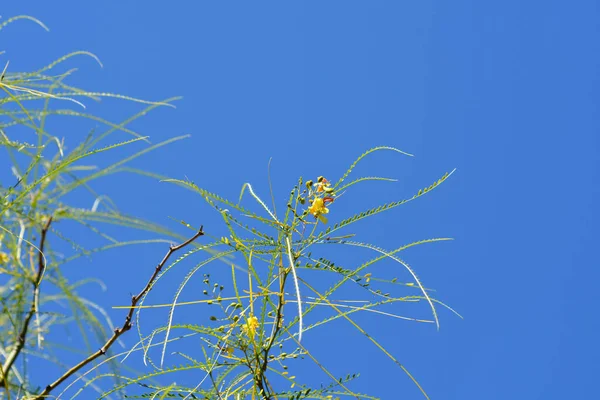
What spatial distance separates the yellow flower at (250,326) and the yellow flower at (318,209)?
139 millimetres

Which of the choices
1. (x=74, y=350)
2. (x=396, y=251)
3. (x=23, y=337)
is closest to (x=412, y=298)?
(x=396, y=251)

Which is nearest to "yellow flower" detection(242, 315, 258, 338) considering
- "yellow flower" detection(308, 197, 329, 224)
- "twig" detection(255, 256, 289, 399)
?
"twig" detection(255, 256, 289, 399)

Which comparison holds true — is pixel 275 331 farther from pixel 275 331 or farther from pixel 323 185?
pixel 323 185

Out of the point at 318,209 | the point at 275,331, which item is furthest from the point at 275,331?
the point at 318,209

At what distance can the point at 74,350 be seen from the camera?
1.40 m

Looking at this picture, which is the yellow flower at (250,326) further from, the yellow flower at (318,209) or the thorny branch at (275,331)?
the yellow flower at (318,209)

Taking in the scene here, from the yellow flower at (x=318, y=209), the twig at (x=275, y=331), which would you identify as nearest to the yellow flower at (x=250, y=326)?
the twig at (x=275, y=331)

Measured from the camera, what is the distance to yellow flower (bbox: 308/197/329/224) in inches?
37.4

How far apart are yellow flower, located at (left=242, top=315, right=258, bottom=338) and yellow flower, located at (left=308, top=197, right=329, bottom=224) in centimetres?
14

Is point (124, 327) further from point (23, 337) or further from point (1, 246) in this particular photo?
point (1, 246)

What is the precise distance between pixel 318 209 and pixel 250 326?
16 centimetres

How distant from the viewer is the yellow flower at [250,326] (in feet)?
3.01

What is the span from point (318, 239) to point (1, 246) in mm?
757

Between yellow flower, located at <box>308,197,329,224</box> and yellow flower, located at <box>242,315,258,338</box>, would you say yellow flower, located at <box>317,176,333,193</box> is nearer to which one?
yellow flower, located at <box>308,197,329,224</box>
